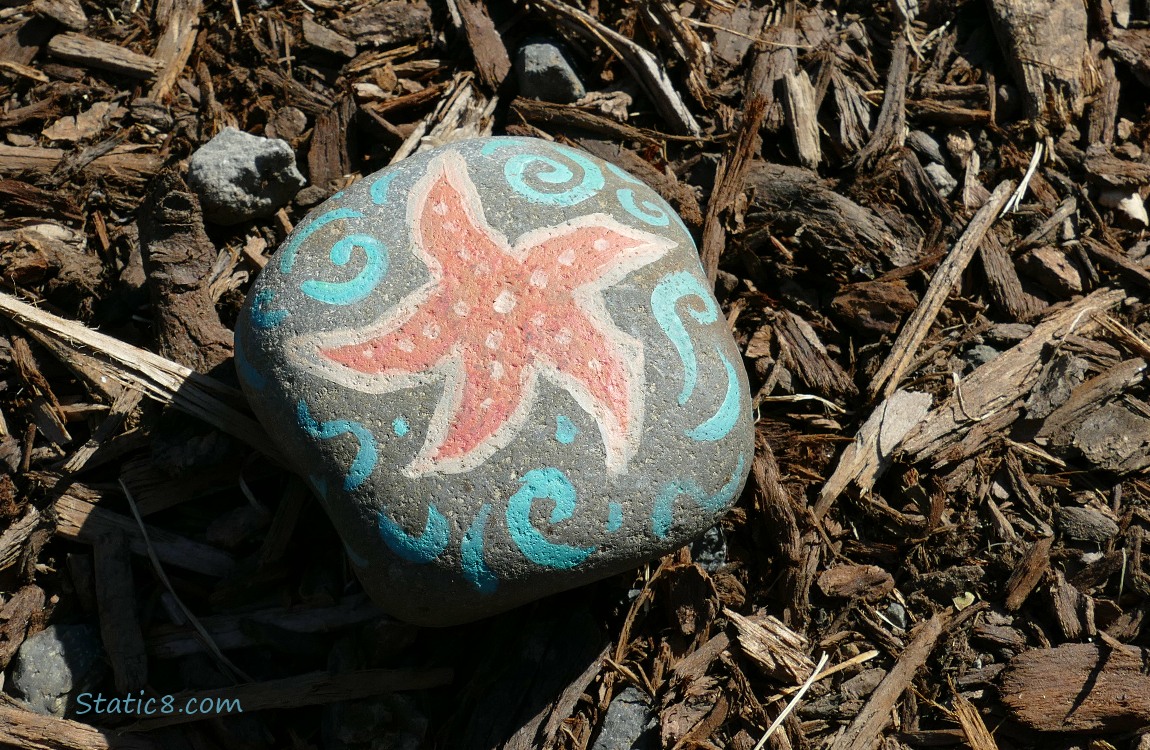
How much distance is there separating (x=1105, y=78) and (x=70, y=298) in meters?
3.80

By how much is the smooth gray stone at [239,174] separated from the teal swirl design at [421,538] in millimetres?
1366

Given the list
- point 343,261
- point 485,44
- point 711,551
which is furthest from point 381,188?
point 711,551

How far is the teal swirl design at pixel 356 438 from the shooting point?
2195mm

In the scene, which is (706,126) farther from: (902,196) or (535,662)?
(535,662)

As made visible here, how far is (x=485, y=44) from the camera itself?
10.9 ft

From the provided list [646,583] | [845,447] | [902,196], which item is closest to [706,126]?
[902,196]

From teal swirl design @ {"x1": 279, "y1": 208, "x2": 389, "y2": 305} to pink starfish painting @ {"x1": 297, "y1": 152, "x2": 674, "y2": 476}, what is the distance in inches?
3.8

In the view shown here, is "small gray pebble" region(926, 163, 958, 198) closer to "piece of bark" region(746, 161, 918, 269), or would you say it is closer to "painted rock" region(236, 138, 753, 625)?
"piece of bark" region(746, 161, 918, 269)

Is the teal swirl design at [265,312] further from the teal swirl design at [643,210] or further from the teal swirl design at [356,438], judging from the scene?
the teal swirl design at [643,210]

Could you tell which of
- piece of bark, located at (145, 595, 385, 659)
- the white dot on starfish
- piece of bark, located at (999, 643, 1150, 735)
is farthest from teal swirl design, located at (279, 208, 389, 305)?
piece of bark, located at (999, 643, 1150, 735)

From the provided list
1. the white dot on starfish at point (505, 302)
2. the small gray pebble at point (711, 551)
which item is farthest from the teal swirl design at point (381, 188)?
the small gray pebble at point (711, 551)

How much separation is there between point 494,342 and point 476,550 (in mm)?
523

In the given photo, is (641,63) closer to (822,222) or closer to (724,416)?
(822,222)

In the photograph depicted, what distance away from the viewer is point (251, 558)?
2664 millimetres
